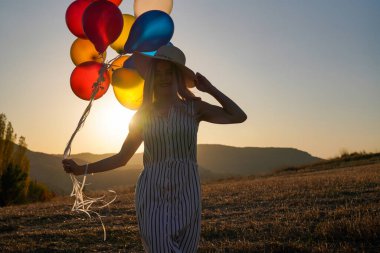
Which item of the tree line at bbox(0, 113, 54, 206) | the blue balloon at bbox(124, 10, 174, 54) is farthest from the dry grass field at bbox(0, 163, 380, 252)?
the tree line at bbox(0, 113, 54, 206)

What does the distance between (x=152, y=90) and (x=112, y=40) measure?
3.36ft

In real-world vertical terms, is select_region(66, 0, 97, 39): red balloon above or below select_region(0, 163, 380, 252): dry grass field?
above

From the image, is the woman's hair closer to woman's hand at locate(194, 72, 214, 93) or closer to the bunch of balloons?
woman's hand at locate(194, 72, 214, 93)

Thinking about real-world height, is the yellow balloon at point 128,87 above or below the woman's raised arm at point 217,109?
above

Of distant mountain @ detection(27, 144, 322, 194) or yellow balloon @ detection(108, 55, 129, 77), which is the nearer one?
yellow balloon @ detection(108, 55, 129, 77)

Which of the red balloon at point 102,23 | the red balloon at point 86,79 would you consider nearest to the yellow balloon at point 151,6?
the red balloon at point 102,23

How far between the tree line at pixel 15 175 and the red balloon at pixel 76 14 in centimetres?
1868

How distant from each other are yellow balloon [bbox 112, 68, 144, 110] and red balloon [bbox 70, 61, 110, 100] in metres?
0.11

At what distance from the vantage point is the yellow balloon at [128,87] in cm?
419

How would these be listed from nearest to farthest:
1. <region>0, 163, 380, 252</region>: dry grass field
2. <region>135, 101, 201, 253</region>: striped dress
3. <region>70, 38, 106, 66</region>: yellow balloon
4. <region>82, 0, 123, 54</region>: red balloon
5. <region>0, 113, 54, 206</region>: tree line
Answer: <region>135, 101, 201, 253</region>: striped dress → <region>82, 0, 123, 54</region>: red balloon → <region>70, 38, 106, 66</region>: yellow balloon → <region>0, 163, 380, 252</region>: dry grass field → <region>0, 113, 54, 206</region>: tree line

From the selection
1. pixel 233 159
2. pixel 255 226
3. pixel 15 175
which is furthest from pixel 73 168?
pixel 233 159

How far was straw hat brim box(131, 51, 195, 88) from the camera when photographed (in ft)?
11.5

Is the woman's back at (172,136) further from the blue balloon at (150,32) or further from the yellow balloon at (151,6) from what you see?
the yellow balloon at (151,6)

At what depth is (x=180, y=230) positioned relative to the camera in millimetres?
3227
